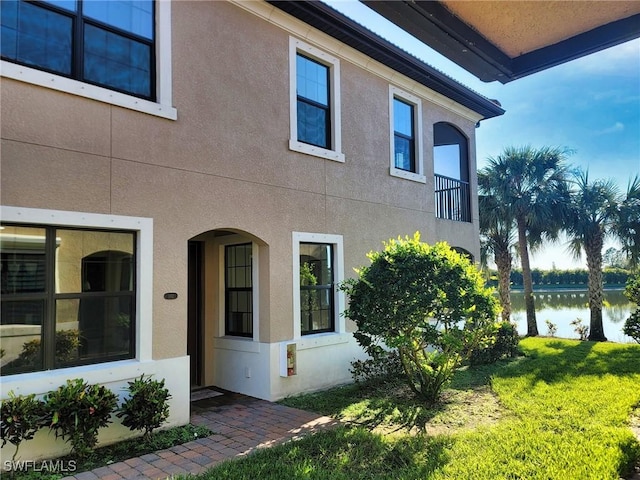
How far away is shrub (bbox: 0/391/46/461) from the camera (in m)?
4.45

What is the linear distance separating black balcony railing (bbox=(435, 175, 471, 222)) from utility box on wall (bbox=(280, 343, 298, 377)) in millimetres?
6266

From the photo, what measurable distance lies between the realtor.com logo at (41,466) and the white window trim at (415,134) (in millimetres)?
7977

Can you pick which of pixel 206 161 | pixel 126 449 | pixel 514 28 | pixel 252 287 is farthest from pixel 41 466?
pixel 514 28

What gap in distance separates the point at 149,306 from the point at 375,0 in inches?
208

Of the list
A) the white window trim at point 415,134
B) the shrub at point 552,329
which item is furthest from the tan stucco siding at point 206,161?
the shrub at point 552,329

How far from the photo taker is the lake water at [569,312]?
18047 mm

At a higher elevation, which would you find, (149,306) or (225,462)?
(149,306)

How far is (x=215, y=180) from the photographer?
6.87 metres


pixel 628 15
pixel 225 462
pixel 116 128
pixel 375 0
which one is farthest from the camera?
pixel 116 128

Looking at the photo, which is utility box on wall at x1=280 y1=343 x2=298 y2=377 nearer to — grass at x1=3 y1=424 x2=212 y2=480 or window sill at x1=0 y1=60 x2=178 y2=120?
grass at x1=3 y1=424 x2=212 y2=480

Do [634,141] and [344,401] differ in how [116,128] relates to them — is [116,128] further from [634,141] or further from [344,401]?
[634,141]

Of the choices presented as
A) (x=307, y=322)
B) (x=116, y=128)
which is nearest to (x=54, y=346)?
A: (x=116, y=128)

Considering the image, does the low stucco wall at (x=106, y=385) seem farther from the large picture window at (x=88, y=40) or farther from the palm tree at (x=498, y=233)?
the palm tree at (x=498, y=233)

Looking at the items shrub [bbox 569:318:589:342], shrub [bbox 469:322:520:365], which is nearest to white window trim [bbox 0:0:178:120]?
shrub [bbox 469:322:520:365]
